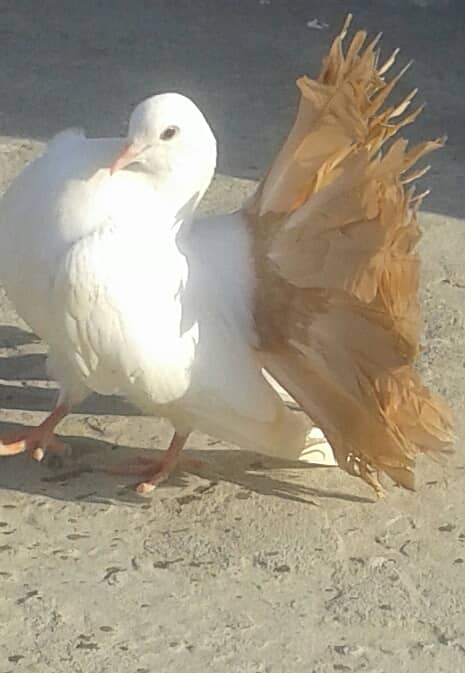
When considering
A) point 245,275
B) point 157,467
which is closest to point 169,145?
point 245,275

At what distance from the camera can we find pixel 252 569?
10.5ft

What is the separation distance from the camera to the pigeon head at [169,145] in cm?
324

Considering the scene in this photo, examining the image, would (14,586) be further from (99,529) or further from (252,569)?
(252,569)

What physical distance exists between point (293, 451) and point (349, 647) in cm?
57

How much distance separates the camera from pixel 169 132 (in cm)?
326

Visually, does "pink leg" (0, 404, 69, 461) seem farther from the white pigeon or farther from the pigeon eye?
the pigeon eye

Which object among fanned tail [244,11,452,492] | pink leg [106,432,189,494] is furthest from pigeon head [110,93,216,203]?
pink leg [106,432,189,494]

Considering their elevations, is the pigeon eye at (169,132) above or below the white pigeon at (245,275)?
above

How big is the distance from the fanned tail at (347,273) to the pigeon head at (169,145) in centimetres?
15

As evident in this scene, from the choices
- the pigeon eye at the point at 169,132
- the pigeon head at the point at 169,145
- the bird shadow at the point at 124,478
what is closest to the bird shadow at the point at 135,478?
the bird shadow at the point at 124,478

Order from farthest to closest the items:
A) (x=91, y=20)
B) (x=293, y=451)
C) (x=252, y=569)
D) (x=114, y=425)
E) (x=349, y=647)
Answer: (x=91, y=20) < (x=114, y=425) < (x=293, y=451) < (x=252, y=569) < (x=349, y=647)

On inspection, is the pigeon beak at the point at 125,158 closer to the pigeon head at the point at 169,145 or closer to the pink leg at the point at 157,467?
the pigeon head at the point at 169,145

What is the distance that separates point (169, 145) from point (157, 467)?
0.69 m

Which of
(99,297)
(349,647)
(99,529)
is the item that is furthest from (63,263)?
(349,647)
